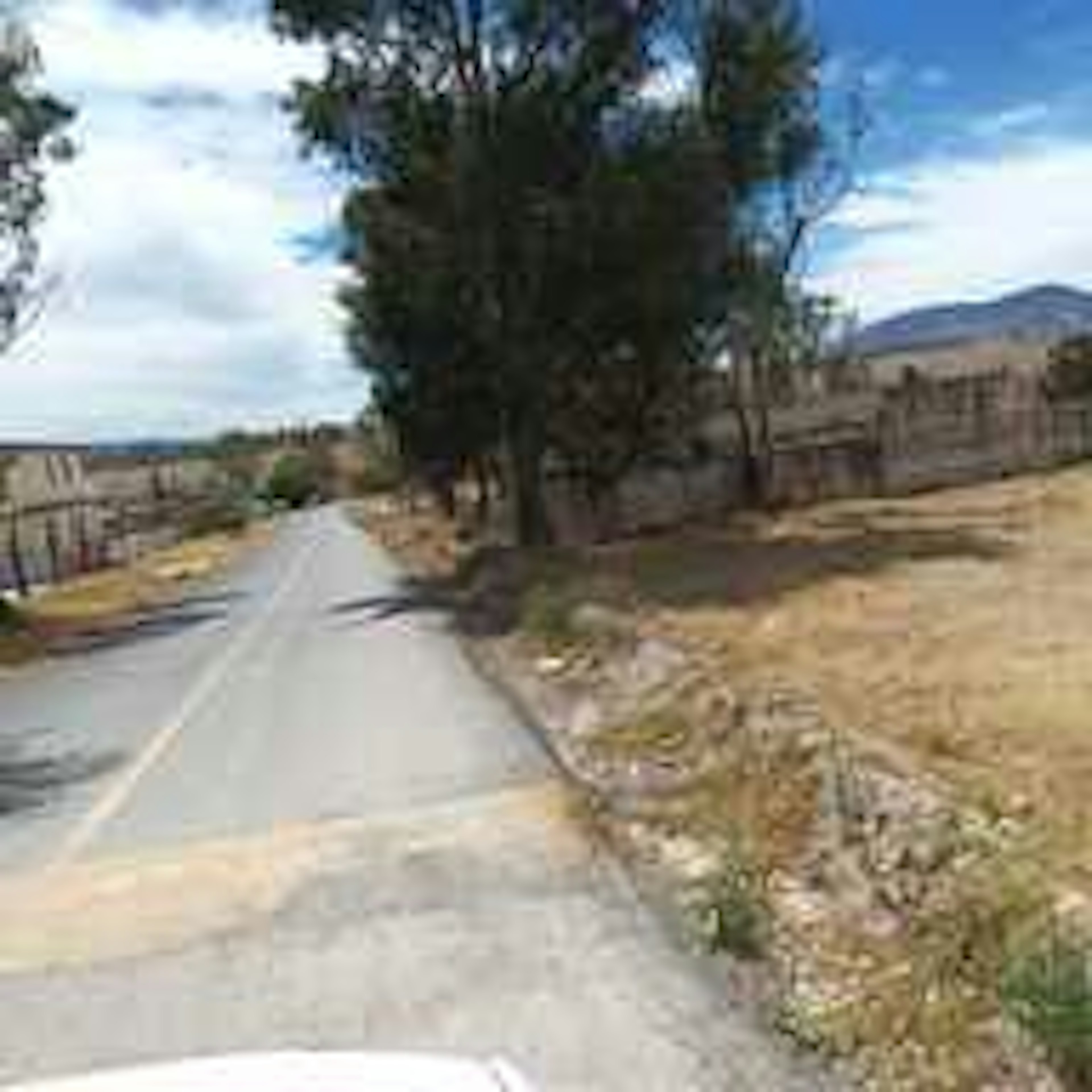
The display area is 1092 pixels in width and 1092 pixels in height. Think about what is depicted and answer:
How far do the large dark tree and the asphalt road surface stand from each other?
19818 mm

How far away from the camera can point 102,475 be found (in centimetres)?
18212

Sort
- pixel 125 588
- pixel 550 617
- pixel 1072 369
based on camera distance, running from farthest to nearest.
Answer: pixel 1072 369
pixel 125 588
pixel 550 617

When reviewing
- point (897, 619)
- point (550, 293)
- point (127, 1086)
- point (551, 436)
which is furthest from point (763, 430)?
point (127, 1086)

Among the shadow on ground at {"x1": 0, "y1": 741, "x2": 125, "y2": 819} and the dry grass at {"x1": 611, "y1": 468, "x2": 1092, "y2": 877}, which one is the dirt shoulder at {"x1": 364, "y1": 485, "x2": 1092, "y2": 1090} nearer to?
the dry grass at {"x1": 611, "y1": 468, "x2": 1092, "y2": 877}

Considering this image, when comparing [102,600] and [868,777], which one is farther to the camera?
[102,600]

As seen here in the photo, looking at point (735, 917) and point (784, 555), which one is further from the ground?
point (735, 917)

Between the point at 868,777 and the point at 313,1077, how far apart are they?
27.8 feet

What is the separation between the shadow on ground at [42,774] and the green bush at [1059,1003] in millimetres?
10531

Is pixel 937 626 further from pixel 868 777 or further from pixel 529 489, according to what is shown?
pixel 529 489

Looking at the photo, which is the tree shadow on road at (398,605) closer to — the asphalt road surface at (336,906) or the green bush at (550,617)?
the green bush at (550,617)

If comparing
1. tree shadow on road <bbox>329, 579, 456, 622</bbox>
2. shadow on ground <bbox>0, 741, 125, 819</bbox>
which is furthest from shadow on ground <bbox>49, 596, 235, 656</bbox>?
shadow on ground <bbox>0, 741, 125, 819</bbox>

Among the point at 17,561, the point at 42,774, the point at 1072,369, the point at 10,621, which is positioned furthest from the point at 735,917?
the point at 1072,369

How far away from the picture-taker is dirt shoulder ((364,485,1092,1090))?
27.2 feet

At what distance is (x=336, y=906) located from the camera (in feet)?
38.6
